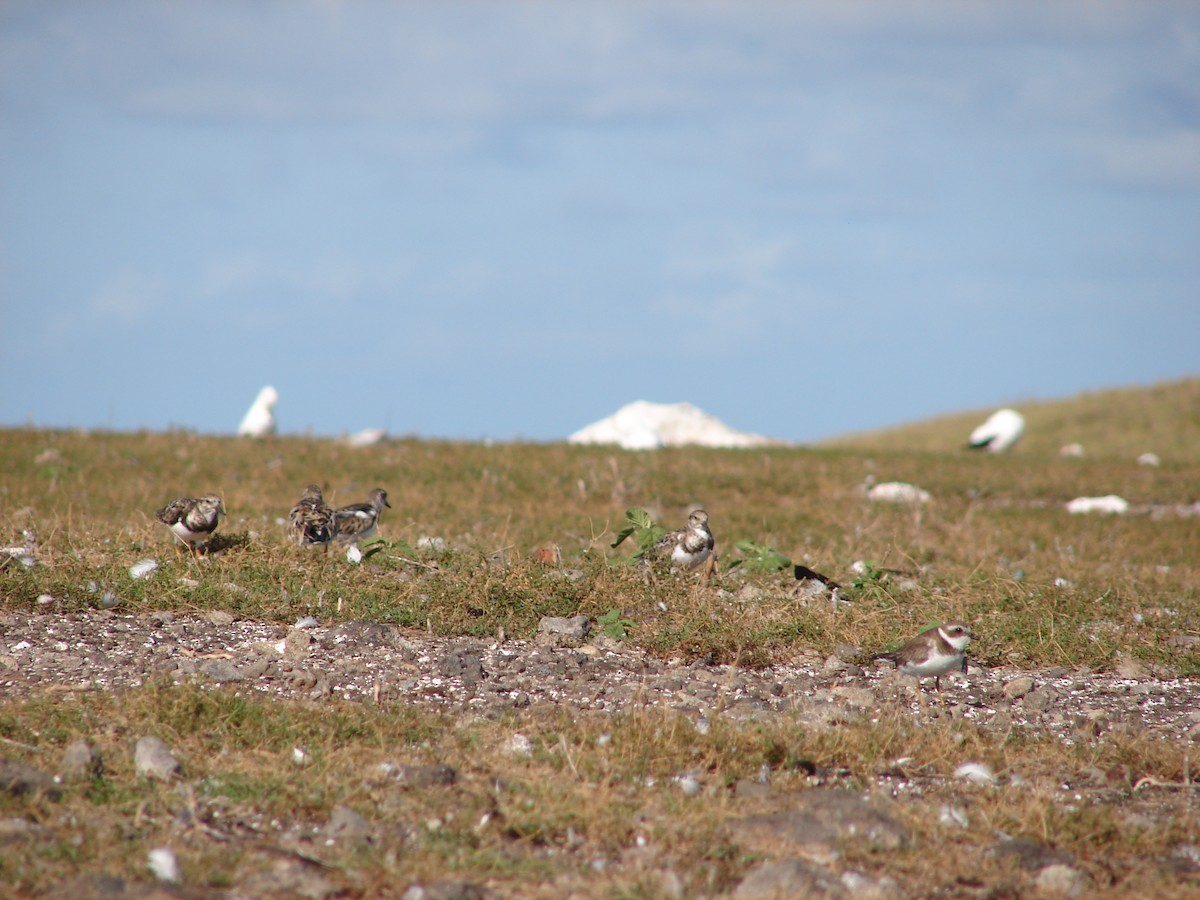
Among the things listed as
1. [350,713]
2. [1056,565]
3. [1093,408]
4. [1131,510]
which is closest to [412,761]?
[350,713]

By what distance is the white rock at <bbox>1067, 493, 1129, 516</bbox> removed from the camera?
16.4 metres

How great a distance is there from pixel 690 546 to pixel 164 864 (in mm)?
4847

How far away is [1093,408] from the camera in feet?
117

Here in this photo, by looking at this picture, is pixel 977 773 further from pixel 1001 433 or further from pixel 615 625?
pixel 1001 433

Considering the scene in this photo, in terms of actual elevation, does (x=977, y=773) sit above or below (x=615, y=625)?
below

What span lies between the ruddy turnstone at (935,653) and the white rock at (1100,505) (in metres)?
10.5

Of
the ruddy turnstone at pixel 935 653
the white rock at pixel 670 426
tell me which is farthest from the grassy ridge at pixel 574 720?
the white rock at pixel 670 426

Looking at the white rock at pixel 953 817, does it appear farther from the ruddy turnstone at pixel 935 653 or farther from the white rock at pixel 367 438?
the white rock at pixel 367 438

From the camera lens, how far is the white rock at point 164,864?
162 inches

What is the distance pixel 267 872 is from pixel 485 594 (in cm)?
364

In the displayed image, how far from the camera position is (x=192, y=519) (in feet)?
26.9

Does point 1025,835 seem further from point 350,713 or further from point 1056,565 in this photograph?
point 1056,565

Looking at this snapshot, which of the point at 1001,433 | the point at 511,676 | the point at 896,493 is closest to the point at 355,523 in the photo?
the point at 511,676

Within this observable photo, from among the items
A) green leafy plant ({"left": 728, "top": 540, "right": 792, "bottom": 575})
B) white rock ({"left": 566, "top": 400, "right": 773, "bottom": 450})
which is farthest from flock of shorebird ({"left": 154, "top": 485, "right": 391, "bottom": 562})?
white rock ({"left": 566, "top": 400, "right": 773, "bottom": 450})
